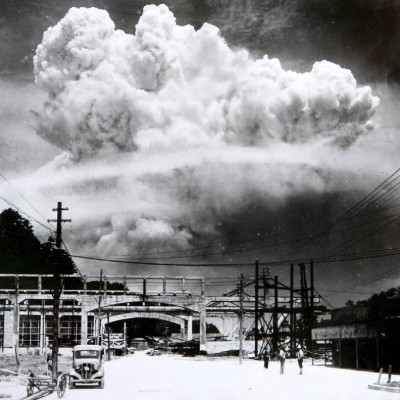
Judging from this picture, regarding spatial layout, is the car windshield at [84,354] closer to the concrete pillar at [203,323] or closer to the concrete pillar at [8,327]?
the concrete pillar at [203,323]

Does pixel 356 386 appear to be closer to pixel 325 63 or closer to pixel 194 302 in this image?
pixel 325 63

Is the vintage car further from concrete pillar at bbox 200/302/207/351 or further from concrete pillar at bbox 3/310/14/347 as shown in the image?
concrete pillar at bbox 3/310/14/347

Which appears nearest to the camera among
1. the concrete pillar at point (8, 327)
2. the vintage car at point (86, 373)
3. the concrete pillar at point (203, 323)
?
the vintage car at point (86, 373)

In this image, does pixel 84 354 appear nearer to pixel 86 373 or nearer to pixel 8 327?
pixel 86 373

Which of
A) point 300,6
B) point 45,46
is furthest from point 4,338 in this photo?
point 300,6

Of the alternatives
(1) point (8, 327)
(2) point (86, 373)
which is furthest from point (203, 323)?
(2) point (86, 373)

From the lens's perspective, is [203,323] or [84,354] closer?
[84,354]

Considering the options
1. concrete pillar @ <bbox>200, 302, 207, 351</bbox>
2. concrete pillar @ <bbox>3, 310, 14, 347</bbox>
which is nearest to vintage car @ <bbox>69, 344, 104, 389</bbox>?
concrete pillar @ <bbox>200, 302, 207, 351</bbox>

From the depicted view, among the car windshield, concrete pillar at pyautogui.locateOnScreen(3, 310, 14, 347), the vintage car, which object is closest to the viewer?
the vintage car

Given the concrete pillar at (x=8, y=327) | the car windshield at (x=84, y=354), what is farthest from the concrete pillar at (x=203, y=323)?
the car windshield at (x=84, y=354)

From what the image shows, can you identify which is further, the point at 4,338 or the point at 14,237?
the point at 14,237

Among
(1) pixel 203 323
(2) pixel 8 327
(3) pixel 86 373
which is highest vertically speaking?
(1) pixel 203 323
